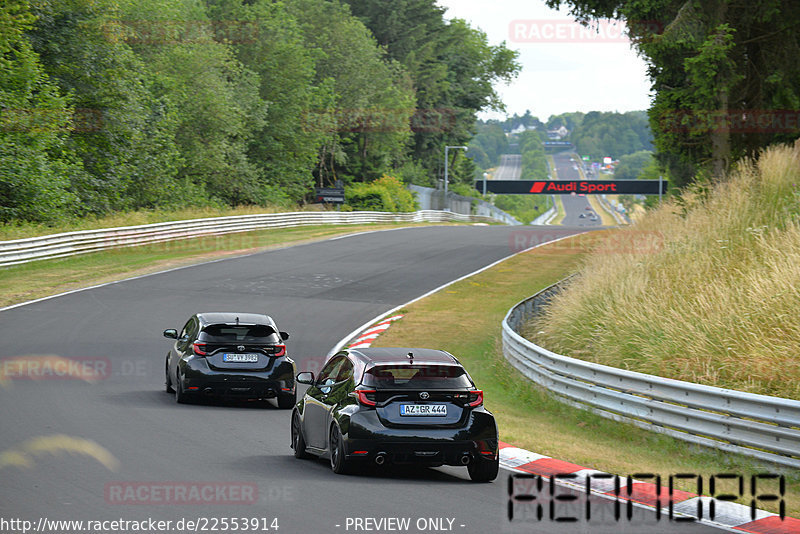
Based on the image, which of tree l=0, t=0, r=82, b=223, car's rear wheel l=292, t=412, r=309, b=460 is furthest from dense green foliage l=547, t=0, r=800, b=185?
tree l=0, t=0, r=82, b=223

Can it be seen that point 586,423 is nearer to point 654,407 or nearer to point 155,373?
point 654,407

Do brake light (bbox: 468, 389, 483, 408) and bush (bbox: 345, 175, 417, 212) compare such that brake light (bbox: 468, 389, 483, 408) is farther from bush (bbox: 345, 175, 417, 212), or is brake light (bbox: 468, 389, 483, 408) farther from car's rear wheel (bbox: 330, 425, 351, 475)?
bush (bbox: 345, 175, 417, 212)

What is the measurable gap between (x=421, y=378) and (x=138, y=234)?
31.0 metres

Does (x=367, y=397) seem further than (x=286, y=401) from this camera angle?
No

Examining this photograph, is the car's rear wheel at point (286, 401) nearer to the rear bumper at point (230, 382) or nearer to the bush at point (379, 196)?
the rear bumper at point (230, 382)

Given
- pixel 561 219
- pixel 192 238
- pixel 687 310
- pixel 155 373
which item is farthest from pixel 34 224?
pixel 561 219

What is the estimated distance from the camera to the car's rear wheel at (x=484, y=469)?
906cm

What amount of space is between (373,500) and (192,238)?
35.1m

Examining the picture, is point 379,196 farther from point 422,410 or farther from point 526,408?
point 422,410

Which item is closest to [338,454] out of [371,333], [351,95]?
[371,333]

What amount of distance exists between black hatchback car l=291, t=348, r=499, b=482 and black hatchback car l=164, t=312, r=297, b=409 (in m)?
5.19

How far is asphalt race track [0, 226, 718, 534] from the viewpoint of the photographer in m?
7.51

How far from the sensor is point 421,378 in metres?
9.25

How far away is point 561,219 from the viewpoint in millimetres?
173750
